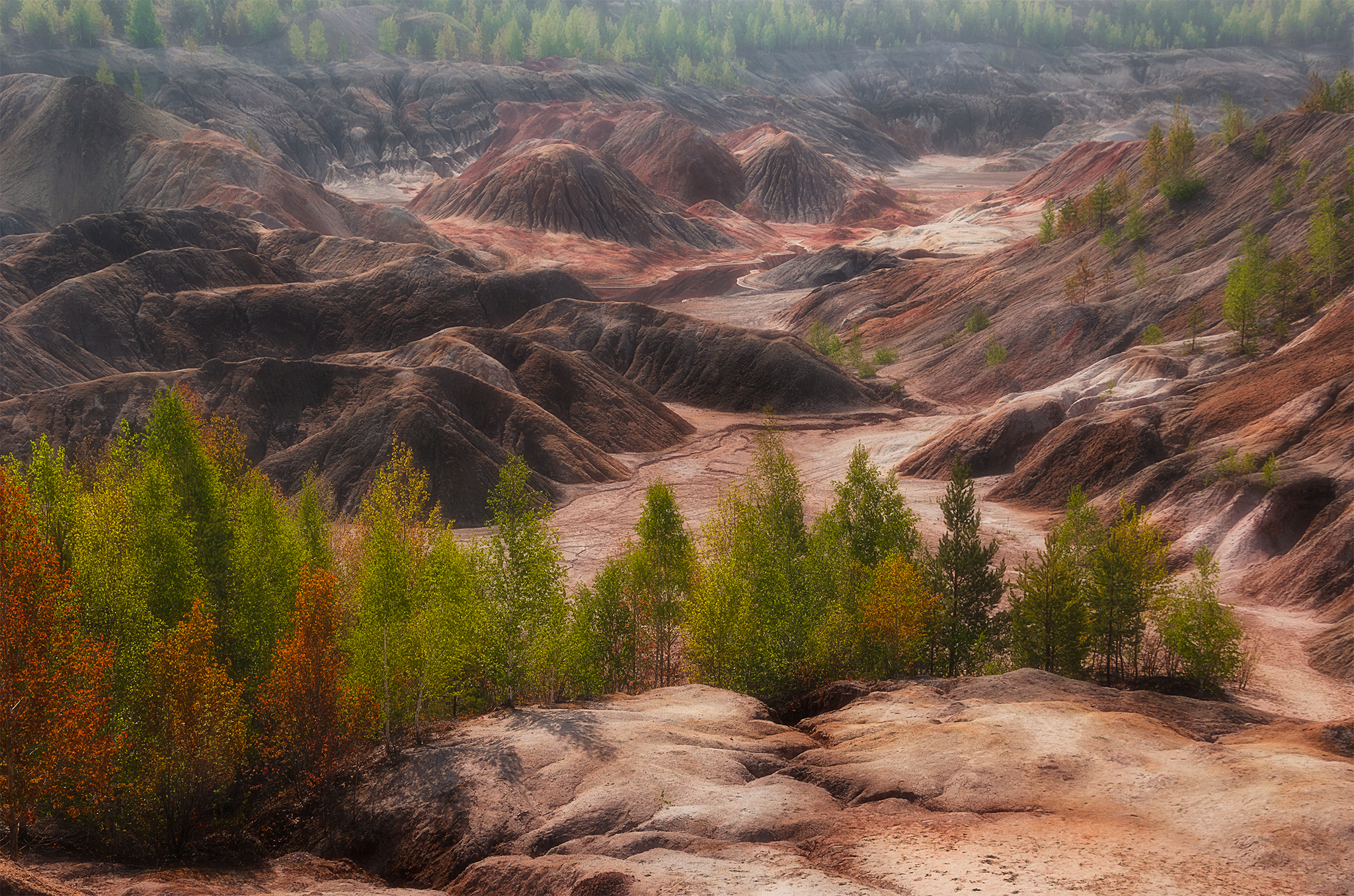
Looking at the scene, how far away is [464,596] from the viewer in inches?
1056

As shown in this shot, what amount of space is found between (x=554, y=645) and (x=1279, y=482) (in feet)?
114

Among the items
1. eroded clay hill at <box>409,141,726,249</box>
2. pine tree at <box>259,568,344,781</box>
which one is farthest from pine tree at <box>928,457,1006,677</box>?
eroded clay hill at <box>409,141,726,249</box>

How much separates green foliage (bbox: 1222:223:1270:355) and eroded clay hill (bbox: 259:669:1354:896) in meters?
42.7

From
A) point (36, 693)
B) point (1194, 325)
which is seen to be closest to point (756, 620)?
point (36, 693)

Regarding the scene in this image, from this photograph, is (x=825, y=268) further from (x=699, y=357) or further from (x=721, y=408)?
(x=721, y=408)

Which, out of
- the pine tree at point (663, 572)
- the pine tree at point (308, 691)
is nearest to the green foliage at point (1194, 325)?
the pine tree at point (663, 572)

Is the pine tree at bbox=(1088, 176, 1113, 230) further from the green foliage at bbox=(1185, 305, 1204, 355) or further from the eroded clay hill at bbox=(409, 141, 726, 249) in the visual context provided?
the eroded clay hill at bbox=(409, 141, 726, 249)

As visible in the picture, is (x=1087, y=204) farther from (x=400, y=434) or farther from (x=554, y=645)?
(x=554, y=645)

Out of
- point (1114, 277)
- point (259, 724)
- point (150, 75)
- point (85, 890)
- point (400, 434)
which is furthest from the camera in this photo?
point (150, 75)

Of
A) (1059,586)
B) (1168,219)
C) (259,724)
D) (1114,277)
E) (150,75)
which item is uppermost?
(150,75)

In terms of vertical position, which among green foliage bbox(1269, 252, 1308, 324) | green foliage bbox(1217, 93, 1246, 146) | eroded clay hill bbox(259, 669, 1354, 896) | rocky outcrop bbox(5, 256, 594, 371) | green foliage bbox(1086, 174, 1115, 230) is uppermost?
green foliage bbox(1217, 93, 1246, 146)

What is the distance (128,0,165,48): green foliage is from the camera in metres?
195

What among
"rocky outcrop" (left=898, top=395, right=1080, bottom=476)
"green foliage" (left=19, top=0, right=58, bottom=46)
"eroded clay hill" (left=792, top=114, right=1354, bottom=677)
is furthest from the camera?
"green foliage" (left=19, top=0, right=58, bottom=46)

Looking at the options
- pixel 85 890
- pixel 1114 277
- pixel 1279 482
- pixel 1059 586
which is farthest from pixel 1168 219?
pixel 85 890
